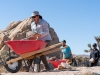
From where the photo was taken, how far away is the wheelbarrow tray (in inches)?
246

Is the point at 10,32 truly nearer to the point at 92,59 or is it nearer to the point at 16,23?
the point at 16,23

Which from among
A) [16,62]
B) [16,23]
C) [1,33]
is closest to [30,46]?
[16,62]

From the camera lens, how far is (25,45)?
6281 mm

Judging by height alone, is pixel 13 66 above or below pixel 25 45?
below

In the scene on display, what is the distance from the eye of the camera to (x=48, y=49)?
6344 mm

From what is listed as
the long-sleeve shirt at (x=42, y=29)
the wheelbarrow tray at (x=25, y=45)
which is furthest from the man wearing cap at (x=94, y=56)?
the wheelbarrow tray at (x=25, y=45)

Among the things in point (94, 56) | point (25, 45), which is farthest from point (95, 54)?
point (25, 45)

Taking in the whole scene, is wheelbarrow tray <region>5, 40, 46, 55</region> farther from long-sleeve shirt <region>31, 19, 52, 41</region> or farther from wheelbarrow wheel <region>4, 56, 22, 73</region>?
wheelbarrow wheel <region>4, 56, 22, 73</region>

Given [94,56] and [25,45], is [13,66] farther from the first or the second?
[94,56]

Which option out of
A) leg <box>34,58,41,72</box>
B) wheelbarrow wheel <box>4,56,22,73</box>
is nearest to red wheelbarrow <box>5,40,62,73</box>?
leg <box>34,58,41,72</box>

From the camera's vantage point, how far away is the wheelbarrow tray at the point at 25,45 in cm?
624

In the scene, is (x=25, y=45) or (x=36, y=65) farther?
(x=36, y=65)

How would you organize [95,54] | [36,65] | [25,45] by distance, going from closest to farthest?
[25,45]
[36,65]
[95,54]

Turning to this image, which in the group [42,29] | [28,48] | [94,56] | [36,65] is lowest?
[36,65]
